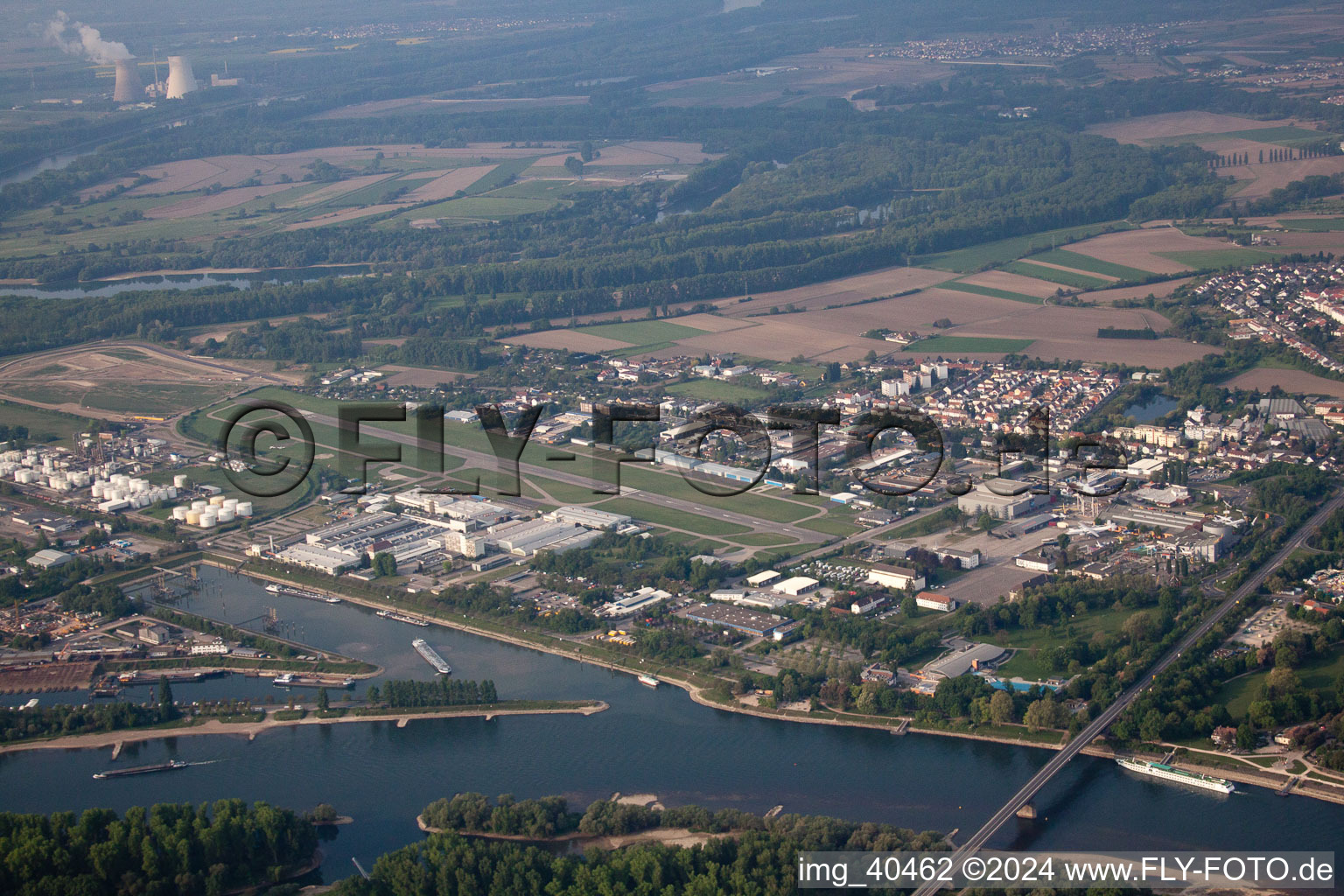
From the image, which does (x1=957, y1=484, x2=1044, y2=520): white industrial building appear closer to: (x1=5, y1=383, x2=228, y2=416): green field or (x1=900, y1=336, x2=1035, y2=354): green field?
(x1=900, y1=336, x2=1035, y2=354): green field

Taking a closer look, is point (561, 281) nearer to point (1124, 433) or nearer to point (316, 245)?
point (316, 245)

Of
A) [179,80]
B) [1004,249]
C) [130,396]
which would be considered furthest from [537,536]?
[179,80]

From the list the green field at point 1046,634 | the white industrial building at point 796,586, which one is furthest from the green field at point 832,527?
the green field at point 1046,634

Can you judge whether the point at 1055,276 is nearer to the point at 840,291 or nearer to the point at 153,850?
the point at 840,291

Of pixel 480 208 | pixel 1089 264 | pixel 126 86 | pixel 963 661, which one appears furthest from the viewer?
pixel 126 86

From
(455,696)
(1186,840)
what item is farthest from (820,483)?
(1186,840)

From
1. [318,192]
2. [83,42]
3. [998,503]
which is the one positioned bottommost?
[998,503]
